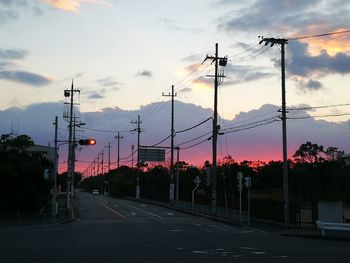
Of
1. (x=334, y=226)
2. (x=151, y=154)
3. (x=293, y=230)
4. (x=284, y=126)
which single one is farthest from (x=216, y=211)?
(x=151, y=154)

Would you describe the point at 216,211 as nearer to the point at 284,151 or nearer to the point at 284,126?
the point at 284,151

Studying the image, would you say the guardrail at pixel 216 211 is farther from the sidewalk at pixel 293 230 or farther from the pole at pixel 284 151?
the pole at pixel 284 151

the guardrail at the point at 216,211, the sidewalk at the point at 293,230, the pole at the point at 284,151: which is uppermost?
the pole at the point at 284,151

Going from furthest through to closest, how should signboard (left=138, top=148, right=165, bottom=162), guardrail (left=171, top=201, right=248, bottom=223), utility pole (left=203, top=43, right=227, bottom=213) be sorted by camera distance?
1. signboard (left=138, top=148, right=165, bottom=162)
2. utility pole (left=203, top=43, right=227, bottom=213)
3. guardrail (left=171, top=201, right=248, bottom=223)

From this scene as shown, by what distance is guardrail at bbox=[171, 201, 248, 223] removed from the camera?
4177 centimetres

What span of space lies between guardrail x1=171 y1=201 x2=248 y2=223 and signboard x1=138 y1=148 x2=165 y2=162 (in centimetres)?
2028

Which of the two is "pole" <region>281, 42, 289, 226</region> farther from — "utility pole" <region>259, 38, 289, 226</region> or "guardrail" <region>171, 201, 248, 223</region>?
"guardrail" <region>171, 201, 248, 223</region>

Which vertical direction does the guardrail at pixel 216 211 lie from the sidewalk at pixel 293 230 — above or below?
above

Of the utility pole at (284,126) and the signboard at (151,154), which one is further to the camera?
the signboard at (151,154)

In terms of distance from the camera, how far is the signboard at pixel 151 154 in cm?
8619

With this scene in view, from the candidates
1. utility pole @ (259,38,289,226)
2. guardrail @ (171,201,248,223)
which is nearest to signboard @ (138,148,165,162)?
guardrail @ (171,201,248,223)

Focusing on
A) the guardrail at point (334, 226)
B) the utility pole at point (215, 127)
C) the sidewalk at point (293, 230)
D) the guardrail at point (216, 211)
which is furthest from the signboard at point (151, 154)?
the guardrail at point (334, 226)

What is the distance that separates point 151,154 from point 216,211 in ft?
127

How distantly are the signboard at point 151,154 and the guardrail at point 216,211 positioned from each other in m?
20.3
